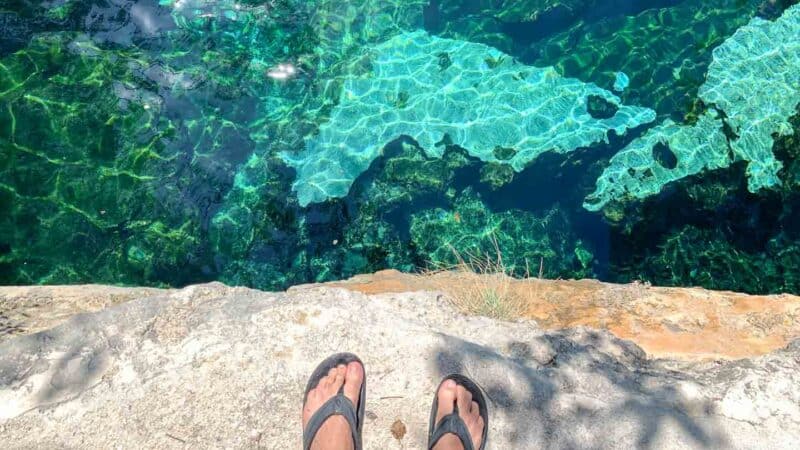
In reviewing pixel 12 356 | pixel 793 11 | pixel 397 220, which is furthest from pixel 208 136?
pixel 793 11

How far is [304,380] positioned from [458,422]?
30.9 inches

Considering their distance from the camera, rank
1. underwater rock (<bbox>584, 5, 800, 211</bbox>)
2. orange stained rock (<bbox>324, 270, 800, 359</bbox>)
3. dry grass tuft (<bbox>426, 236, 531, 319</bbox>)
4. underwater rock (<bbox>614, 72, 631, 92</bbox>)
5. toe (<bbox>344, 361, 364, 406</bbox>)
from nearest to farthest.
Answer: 1. toe (<bbox>344, 361, 364, 406</bbox>)
2. orange stained rock (<bbox>324, 270, 800, 359</bbox>)
3. dry grass tuft (<bbox>426, 236, 531, 319</bbox>)
4. underwater rock (<bbox>584, 5, 800, 211</bbox>)
5. underwater rock (<bbox>614, 72, 631, 92</bbox>)

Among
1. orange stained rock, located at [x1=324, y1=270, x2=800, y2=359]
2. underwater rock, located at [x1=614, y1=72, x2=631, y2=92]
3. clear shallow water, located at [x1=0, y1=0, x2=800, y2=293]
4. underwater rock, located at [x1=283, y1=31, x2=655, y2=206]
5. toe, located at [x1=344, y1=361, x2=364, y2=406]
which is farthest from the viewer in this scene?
underwater rock, located at [x1=614, y1=72, x2=631, y2=92]

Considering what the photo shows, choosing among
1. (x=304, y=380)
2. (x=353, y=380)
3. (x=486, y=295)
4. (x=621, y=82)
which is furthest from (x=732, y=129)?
(x=304, y=380)

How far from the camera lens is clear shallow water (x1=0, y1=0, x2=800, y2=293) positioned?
556 centimetres

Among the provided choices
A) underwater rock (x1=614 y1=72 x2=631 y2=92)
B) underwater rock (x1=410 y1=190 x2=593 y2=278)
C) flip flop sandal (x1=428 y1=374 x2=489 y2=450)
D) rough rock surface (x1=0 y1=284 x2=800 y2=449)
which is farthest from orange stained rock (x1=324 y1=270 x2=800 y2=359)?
underwater rock (x1=614 y1=72 x2=631 y2=92)

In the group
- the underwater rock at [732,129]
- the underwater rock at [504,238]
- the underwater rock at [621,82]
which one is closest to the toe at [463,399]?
the underwater rock at [504,238]

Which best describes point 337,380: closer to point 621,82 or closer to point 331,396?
point 331,396

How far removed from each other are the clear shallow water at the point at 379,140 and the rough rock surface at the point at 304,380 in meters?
2.49

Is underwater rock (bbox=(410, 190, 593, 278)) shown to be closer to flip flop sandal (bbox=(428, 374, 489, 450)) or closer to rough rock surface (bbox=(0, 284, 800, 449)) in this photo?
rough rock surface (bbox=(0, 284, 800, 449))

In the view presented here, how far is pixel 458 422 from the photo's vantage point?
270 cm

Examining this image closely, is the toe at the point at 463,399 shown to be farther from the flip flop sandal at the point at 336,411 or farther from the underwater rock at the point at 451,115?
the underwater rock at the point at 451,115

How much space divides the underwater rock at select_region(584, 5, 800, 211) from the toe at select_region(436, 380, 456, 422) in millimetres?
3624

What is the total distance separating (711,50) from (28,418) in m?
6.96
